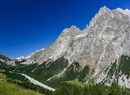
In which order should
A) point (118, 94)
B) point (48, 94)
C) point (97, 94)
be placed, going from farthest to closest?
1. point (48, 94)
2. point (97, 94)
3. point (118, 94)

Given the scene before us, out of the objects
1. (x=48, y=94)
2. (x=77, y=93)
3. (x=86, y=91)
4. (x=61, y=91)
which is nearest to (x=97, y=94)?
(x=86, y=91)

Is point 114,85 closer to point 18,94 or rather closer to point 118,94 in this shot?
point 118,94

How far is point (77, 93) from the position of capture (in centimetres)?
15325

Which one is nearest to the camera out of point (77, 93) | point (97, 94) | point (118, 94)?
point (118, 94)

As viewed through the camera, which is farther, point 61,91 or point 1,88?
point 61,91

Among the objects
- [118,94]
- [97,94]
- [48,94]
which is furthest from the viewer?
[48,94]

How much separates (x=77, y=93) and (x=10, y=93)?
68.5 m

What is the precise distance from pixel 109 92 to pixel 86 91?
21629mm

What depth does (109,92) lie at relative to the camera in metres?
122

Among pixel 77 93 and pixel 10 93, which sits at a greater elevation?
pixel 77 93

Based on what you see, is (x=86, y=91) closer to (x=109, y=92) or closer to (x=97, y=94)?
(x=97, y=94)

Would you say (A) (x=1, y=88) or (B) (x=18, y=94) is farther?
(A) (x=1, y=88)

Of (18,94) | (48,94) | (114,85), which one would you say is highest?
(48,94)

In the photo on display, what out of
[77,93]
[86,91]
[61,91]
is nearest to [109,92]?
[86,91]
